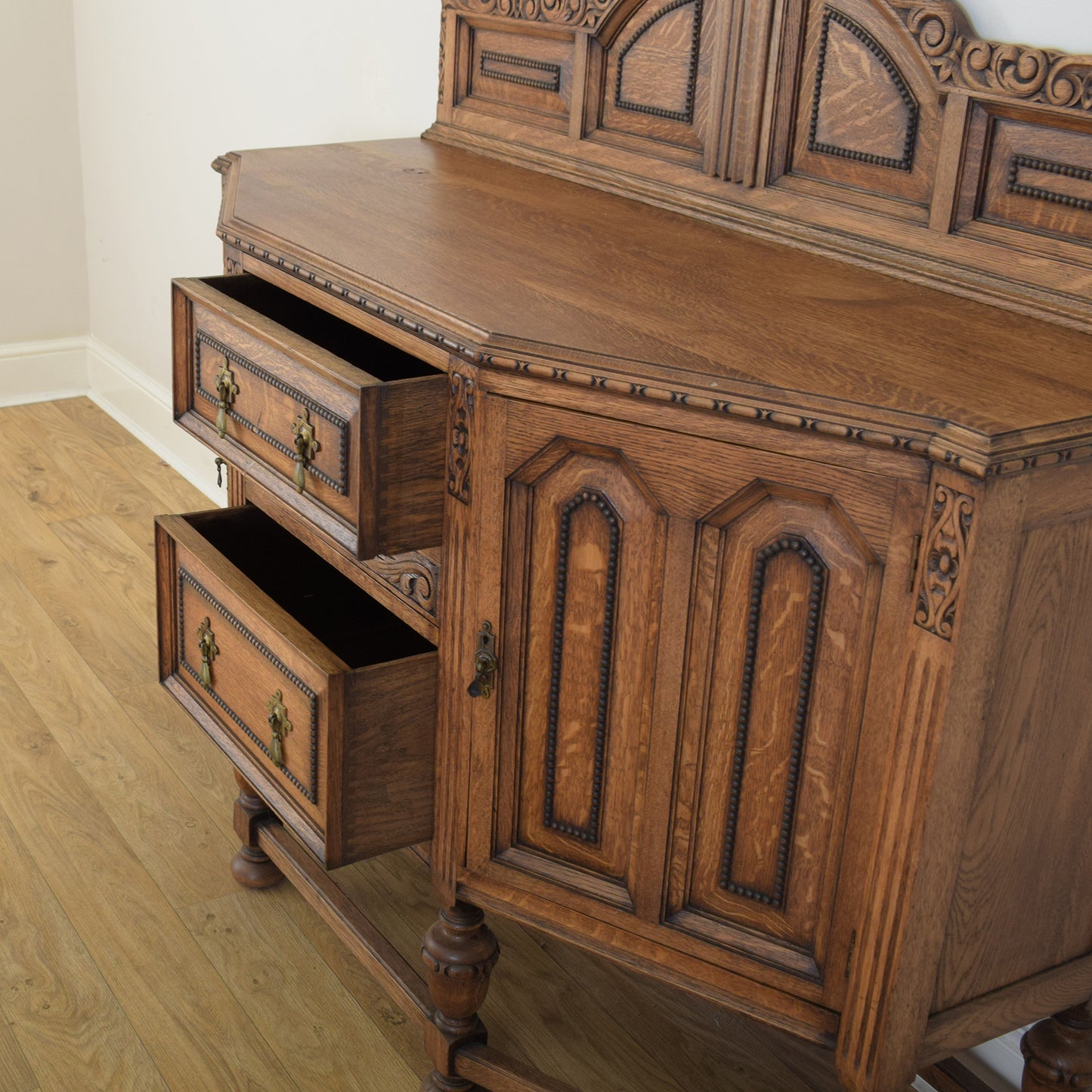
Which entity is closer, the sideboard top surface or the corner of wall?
the sideboard top surface

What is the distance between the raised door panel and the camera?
3.97 feet

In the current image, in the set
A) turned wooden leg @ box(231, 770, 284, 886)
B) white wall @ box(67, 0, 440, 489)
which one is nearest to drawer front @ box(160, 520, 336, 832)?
turned wooden leg @ box(231, 770, 284, 886)

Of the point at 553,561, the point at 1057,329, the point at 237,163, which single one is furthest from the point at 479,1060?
the point at 237,163

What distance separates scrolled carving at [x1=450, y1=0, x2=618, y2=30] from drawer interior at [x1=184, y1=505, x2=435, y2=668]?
0.77 meters

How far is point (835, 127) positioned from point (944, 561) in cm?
68

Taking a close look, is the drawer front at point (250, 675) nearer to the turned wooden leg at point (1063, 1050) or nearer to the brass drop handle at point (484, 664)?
the brass drop handle at point (484, 664)

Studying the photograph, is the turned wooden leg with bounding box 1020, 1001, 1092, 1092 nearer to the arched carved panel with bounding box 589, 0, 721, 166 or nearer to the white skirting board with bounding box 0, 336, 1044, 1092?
the arched carved panel with bounding box 589, 0, 721, 166

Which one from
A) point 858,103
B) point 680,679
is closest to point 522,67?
point 858,103

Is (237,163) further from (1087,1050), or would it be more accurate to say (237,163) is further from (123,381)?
(123,381)

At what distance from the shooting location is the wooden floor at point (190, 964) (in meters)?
1.72

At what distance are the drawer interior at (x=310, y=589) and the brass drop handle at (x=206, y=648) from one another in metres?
0.17

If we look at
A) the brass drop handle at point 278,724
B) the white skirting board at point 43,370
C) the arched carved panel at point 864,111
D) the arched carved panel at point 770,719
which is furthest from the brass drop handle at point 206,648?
the white skirting board at point 43,370

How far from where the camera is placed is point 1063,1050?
4.68 feet

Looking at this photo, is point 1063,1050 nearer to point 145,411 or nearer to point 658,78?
point 658,78
